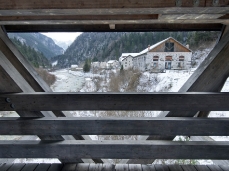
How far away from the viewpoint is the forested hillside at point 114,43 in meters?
2.02

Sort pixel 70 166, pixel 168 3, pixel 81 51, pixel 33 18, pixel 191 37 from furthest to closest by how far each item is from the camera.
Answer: pixel 81 51, pixel 191 37, pixel 70 166, pixel 33 18, pixel 168 3

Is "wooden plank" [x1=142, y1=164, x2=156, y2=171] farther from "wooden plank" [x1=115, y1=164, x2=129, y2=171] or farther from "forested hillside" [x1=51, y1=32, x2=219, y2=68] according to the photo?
"forested hillside" [x1=51, y1=32, x2=219, y2=68]

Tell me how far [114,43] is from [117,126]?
1217 mm

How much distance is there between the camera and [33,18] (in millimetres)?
1314

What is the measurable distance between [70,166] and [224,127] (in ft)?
5.62

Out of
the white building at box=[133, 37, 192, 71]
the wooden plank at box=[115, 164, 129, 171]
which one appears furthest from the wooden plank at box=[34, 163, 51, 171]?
the white building at box=[133, 37, 192, 71]

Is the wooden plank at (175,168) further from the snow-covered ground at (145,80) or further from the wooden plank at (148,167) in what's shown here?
the snow-covered ground at (145,80)

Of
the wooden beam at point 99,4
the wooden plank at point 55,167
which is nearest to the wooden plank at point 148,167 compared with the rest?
the wooden plank at point 55,167

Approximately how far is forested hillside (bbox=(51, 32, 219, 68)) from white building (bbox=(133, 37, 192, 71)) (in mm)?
85

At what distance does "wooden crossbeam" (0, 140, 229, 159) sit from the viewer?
154 cm

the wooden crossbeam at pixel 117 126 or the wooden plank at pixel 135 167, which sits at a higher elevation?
the wooden crossbeam at pixel 117 126

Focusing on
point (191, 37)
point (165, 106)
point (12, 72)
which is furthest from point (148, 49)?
point (12, 72)

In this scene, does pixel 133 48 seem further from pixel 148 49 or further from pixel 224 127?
pixel 224 127

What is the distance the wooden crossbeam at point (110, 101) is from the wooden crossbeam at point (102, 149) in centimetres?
41
